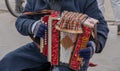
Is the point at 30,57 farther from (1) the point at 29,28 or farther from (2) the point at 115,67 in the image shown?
(2) the point at 115,67

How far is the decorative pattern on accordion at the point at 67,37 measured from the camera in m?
2.78

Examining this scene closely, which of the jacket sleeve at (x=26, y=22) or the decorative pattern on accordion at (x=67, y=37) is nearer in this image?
the decorative pattern on accordion at (x=67, y=37)

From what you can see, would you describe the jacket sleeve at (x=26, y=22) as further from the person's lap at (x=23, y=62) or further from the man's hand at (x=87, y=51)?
the man's hand at (x=87, y=51)

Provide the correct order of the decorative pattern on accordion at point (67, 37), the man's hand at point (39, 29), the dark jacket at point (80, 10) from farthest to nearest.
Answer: the dark jacket at point (80, 10) < the man's hand at point (39, 29) < the decorative pattern on accordion at point (67, 37)

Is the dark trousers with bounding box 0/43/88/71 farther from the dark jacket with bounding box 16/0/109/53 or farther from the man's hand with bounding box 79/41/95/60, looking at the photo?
the man's hand with bounding box 79/41/95/60

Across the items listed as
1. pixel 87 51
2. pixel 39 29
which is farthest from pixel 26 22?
pixel 87 51

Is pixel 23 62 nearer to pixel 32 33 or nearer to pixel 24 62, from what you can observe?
pixel 24 62

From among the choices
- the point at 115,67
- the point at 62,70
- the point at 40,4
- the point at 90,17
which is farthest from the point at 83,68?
the point at 115,67

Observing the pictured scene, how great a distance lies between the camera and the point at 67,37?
287cm

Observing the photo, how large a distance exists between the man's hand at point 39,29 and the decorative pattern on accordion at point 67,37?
31 mm

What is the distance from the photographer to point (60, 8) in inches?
123

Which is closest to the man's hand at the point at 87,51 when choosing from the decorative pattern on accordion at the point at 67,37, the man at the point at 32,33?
the decorative pattern on accordion at the point at 67,37

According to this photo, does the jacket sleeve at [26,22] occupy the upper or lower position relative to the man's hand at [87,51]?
upper

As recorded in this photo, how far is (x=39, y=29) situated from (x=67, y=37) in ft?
0.65
